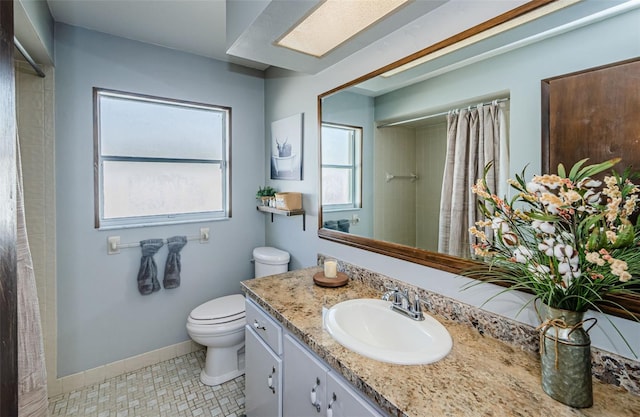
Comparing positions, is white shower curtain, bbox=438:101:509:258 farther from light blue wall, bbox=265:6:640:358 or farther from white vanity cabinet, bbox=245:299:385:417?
white vanity cabinet, bbox=245:299:385:417

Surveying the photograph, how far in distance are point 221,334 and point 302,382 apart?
1.09 metres

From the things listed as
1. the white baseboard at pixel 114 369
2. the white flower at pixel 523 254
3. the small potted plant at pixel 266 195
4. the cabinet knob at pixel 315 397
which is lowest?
the white baseboard at pixel 114 369

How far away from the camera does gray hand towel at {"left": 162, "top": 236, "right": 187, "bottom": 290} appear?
2.40m

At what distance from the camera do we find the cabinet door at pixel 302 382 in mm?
1096

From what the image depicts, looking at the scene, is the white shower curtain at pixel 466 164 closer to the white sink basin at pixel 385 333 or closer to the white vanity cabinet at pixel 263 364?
the white sink basin at pixel 385 333

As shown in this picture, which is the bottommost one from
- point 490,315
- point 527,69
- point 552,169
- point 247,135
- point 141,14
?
point 490,315

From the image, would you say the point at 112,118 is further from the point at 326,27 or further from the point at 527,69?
the point at 527,69

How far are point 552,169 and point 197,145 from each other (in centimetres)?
247

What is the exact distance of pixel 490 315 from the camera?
112 centimetres

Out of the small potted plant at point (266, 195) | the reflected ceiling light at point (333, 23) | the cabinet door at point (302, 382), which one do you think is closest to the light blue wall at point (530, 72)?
the reflected ceiling light at point (333, 23)

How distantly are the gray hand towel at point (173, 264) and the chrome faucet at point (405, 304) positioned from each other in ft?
5.83

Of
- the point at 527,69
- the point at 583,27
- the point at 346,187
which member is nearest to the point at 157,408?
the point at 346,187

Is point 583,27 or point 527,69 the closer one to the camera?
point 583,27

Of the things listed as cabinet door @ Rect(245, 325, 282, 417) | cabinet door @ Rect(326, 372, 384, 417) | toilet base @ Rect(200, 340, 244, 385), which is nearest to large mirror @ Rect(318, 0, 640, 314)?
cabinet door @ Rect(326, 372, 384, 417)
